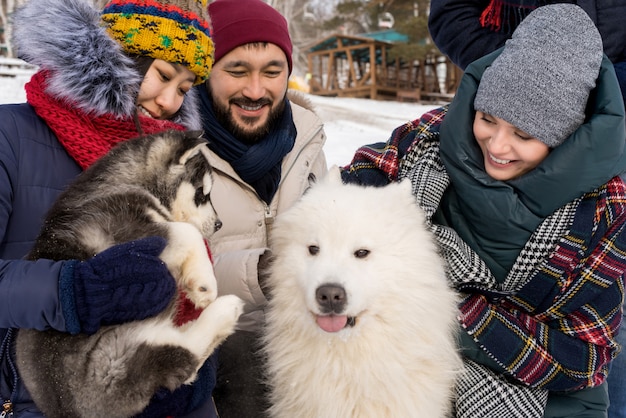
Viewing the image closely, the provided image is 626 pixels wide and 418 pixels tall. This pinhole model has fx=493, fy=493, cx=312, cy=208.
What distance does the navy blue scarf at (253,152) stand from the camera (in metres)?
2.88

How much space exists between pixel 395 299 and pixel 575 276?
2.64 ft

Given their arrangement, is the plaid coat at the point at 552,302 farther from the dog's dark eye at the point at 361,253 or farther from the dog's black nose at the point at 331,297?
the dog's black nose at the point at 331,297

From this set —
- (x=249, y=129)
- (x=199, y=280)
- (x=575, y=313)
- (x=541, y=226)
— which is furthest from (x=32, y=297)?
(x=575, y=313)

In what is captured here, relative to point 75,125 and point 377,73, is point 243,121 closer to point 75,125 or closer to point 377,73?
point 75,125

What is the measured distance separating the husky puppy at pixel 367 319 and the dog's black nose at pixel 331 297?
0.11ft

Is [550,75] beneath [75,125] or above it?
above

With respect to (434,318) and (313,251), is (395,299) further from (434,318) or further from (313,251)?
(313,251)

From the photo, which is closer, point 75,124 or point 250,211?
point 75,124

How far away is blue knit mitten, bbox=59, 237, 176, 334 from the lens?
1.58 meters

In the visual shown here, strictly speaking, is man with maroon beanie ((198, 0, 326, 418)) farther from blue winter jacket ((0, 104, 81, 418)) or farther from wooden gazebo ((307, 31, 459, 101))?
wooden gazebo ((307, 31, 459, 101))

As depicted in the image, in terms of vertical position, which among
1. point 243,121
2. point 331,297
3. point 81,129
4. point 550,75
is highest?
point 550,75

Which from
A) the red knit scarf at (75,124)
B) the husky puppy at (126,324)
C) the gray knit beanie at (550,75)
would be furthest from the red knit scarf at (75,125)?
the gray knit beanie at (550,75)

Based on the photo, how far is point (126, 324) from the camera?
1.68 metres

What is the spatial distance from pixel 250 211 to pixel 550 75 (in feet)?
5.63
